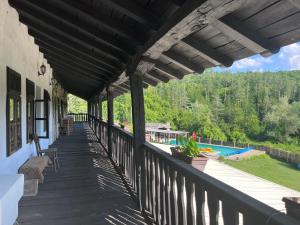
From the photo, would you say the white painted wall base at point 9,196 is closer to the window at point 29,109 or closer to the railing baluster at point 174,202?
the railing baluster at point 174,202

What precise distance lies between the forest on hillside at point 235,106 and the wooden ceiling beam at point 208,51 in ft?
171

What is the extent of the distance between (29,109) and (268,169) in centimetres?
3031

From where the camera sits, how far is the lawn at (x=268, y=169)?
2800 centimetres

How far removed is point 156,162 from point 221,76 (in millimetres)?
75173

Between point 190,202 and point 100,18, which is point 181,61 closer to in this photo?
point 100,18

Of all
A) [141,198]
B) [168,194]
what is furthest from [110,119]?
[168,194]

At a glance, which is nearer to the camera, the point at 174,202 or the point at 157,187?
the point at 174,202

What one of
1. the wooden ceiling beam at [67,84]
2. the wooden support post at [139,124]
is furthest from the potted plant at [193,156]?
the wooden ceiling beam at [67,84]

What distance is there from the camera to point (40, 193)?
179 inches

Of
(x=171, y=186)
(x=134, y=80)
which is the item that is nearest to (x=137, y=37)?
(x=134, y=80)

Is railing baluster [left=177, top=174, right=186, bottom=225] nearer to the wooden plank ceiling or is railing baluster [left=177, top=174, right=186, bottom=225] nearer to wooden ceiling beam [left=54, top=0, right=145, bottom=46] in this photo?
the wooden plank ceiling

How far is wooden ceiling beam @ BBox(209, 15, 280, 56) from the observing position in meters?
1.91

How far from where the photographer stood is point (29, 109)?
645 cm

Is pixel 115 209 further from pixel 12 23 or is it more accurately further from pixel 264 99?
pixel 264 99
